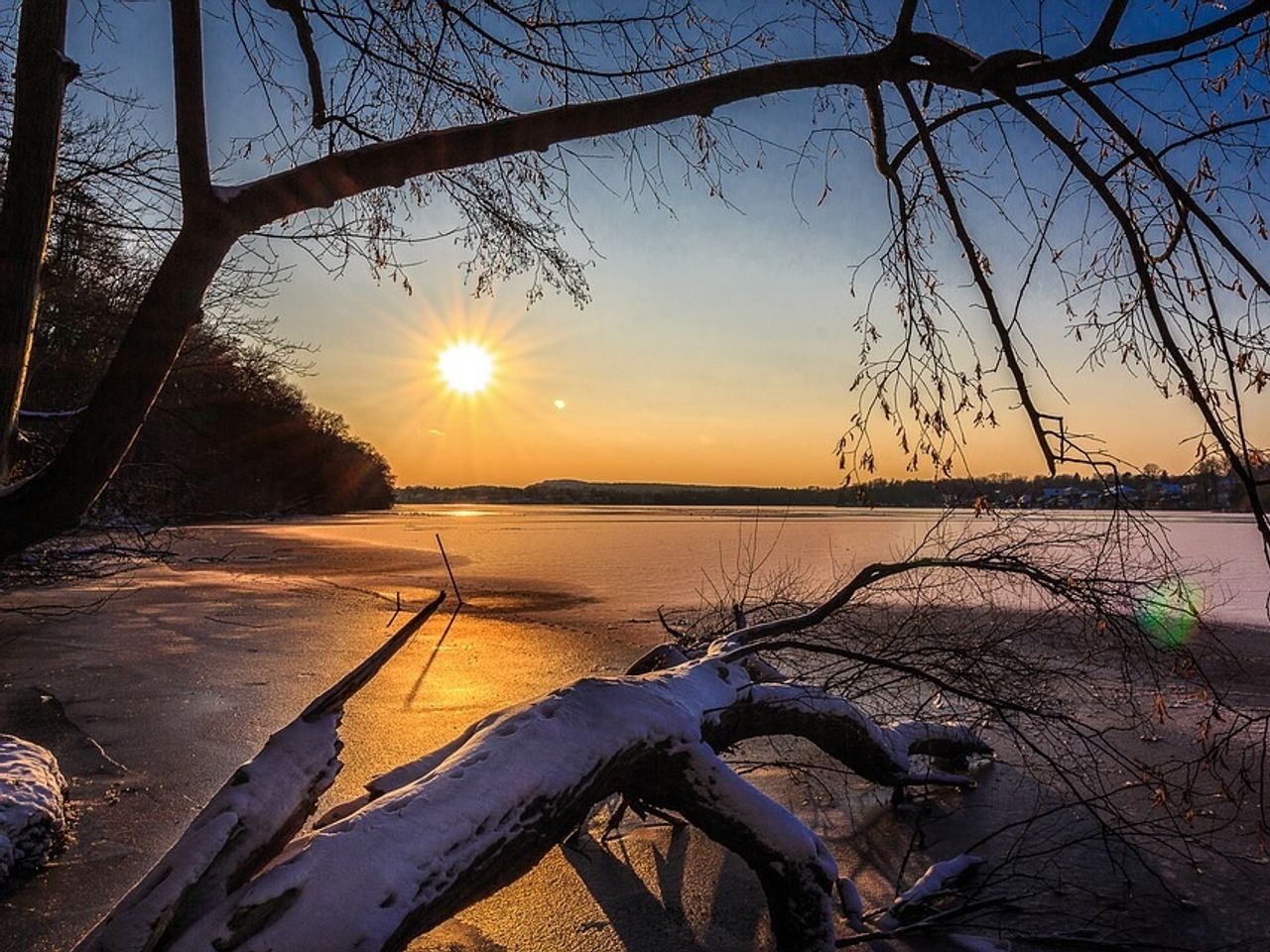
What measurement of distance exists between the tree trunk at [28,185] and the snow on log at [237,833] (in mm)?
1029

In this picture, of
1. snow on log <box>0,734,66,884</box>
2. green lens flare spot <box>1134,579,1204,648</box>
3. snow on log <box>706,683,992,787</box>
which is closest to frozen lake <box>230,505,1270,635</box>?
green lens flare spot <box>1134,579,1204,648</box>

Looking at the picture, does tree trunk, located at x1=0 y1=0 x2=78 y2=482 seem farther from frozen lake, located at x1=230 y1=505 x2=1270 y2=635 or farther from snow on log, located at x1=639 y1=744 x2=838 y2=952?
frozen lake, located at x1=230 y1=505 x2=1270 y2=635

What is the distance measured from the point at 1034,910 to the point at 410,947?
2676 mm

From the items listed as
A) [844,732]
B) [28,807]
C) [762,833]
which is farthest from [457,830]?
[28,807]


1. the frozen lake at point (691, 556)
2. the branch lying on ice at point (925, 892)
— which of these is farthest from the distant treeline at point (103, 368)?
the frozen lake at point (691, 556)

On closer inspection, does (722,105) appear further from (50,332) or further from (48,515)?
(50,332)

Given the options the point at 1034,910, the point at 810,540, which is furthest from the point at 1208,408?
the point at 810,540

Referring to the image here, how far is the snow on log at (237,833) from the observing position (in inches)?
75.1

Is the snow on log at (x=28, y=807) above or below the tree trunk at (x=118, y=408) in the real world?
below

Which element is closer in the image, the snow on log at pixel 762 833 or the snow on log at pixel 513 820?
the snow on log at pixel 513 820

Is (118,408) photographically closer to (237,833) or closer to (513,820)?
(237,833)

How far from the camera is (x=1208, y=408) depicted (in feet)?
7.95

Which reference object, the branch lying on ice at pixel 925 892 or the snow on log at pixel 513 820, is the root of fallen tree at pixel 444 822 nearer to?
the snow on log at pixel 513 820

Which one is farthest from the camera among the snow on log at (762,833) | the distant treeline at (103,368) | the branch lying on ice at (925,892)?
the distant treeline at (103,368)
